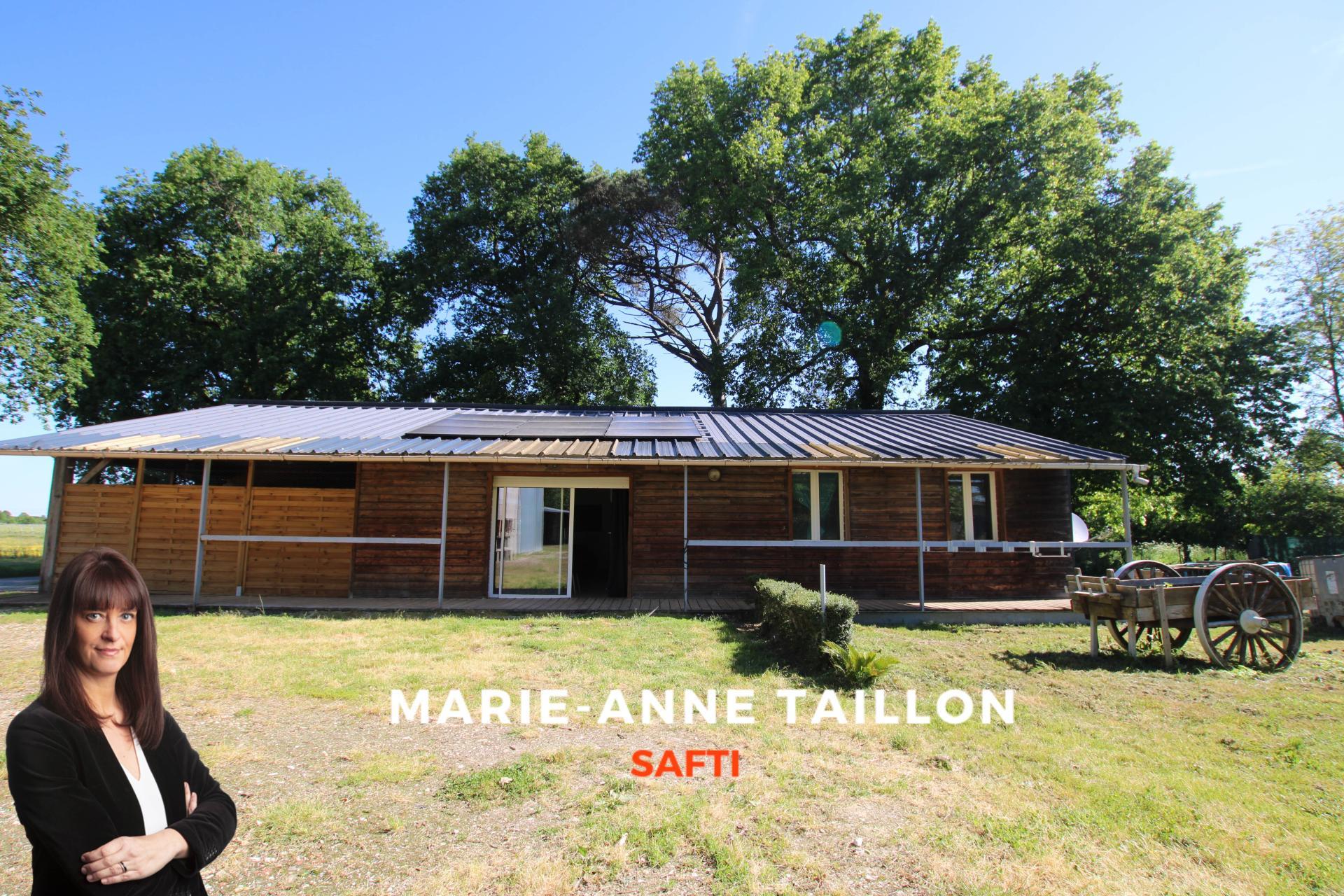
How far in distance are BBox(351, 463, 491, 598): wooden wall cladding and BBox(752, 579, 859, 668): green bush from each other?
6006 millimetres

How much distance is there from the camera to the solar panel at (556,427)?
41.9ft

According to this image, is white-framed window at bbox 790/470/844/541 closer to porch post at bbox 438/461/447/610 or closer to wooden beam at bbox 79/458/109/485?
porch post at bbox 438/461/447/610

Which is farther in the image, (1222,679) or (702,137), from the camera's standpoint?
(702,137)

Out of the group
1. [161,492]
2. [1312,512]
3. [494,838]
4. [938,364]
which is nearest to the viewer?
[494,838]

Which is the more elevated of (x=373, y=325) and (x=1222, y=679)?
(x=373, y=325)

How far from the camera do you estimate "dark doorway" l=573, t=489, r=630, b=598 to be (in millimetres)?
13438

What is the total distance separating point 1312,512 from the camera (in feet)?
68.9

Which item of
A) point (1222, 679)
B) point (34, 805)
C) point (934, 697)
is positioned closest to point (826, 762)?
point (934, 697)

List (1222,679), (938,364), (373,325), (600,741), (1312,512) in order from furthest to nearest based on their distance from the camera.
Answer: (373,325) < (938,364) < (1312,512) < (1222,679) < (600,741)

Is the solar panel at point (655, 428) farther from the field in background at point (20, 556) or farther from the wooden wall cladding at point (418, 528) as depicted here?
the field in background at point (20, 556)

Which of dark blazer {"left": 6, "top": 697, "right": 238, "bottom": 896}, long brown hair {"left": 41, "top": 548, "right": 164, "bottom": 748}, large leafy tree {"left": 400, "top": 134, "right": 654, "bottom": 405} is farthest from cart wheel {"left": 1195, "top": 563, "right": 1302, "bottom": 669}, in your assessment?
large leafy tree {"left": 400, "top": 134, "right": 654, "bottom": 405}

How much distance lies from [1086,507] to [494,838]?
93.9 feet

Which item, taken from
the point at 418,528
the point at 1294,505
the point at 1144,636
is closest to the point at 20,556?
the point at 418,528

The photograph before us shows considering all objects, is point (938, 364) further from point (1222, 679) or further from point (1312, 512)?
point (1222, 679)
